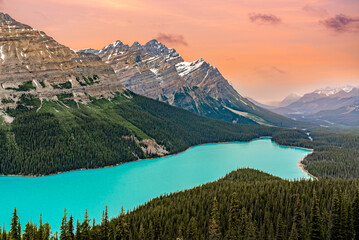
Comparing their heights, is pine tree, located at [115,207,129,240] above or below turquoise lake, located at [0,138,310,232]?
below

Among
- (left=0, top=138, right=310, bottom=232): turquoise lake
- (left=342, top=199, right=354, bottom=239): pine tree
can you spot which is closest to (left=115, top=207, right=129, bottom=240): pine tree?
(left=0, top=138, right=310, bottom=232): turquoise lake

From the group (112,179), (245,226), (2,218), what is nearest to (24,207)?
(2,218)

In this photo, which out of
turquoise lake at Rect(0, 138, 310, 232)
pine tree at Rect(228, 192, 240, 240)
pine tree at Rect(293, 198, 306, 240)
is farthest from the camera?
turquoise lake at Rect(0, 138, 310, 232)

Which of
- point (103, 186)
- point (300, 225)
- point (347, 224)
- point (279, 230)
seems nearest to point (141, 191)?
point (103, 186)

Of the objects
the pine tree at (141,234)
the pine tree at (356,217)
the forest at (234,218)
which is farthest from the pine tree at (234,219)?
the pine tree at (356,217)

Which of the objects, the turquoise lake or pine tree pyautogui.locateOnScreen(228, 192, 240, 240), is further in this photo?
the turquoise lake

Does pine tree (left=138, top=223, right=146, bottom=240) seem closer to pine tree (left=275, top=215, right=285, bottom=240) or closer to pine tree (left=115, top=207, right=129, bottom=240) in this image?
pine tree (left=115, top=207, right=129, bottom=240)

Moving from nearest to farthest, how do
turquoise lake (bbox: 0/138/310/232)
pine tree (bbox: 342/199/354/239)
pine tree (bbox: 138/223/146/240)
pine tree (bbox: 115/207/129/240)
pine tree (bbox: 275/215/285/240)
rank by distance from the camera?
pine tree (bbox: 342/199/354/239) < pine tree (bbox: 138/223/146/240) < pine tree (bbox: 275/215/285/240) < pine tree (bbox: 115/207/129/240) < turquoise lake (bbox: 0/138/310/232)

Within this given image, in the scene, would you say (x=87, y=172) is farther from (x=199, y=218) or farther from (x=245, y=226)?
(x=245, y=226)
